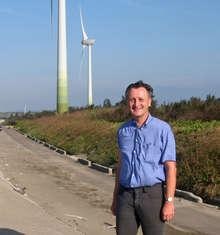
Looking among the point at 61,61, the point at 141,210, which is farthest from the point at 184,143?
the point at 61,61

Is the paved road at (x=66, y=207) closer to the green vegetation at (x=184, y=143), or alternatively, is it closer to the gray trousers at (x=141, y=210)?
the green vegetation at (x=184, y=143)

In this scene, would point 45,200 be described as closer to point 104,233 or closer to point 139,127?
point 104,233

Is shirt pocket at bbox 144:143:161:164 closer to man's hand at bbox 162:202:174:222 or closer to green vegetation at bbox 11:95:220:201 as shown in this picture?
man's hand at bbox 162:202:174:222

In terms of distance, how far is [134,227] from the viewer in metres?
5.19

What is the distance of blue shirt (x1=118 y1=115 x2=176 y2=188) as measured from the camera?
5.15 m

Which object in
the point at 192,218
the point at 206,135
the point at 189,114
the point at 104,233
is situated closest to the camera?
the point at 104,233

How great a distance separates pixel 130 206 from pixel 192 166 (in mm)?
9248

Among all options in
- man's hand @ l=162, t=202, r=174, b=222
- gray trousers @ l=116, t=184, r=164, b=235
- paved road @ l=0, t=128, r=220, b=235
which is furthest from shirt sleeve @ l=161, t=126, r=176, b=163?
paved road @ l=0, t=128, r=220, b=235

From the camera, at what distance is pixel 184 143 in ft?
53.0

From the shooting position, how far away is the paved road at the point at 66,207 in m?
9.27

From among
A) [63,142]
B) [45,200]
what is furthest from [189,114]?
[45,200]

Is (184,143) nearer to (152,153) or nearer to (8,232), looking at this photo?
(8,232)

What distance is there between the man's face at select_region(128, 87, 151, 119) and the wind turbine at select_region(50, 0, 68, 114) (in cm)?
3843

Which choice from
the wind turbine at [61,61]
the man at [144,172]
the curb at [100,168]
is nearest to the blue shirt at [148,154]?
the man at [144,172]
